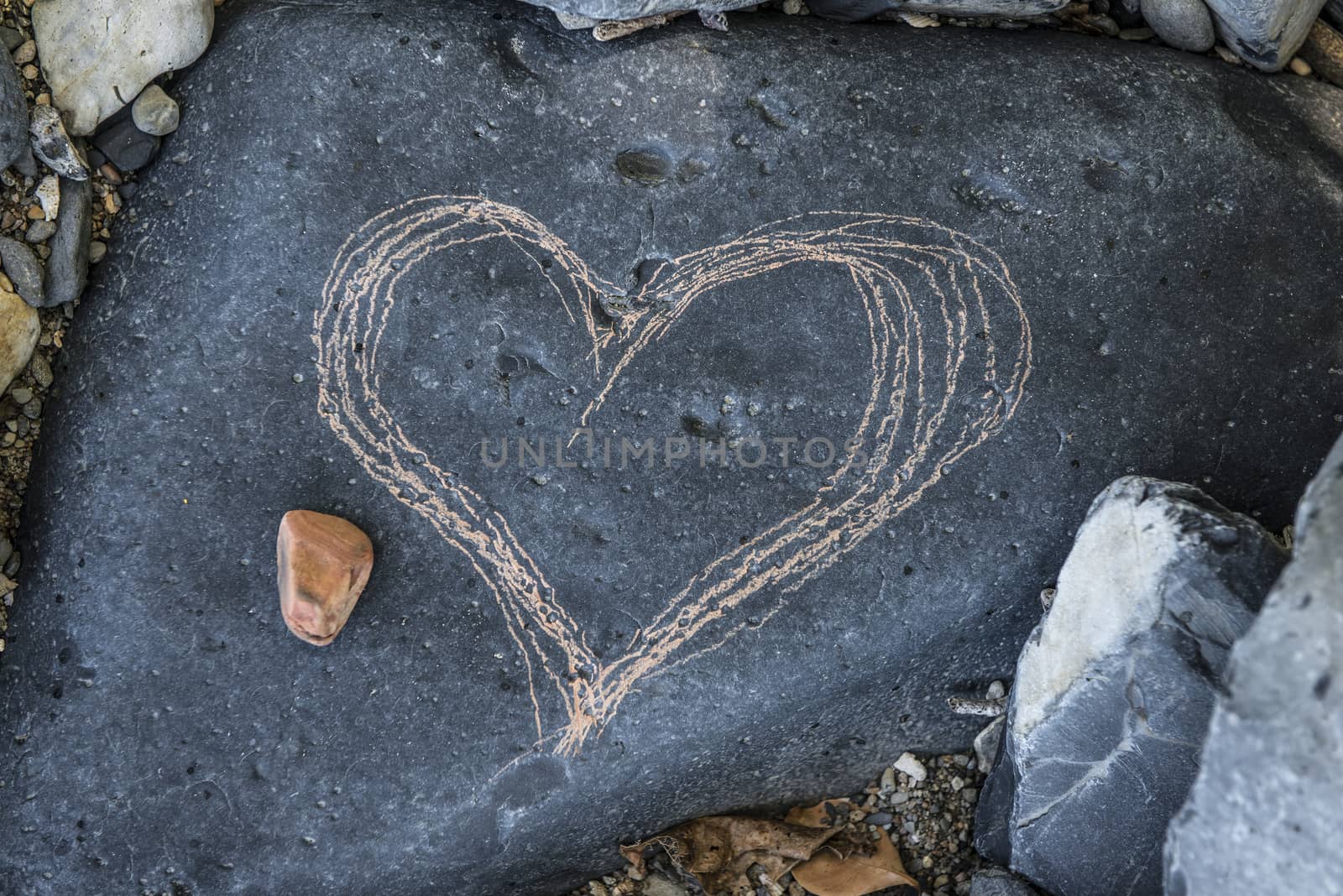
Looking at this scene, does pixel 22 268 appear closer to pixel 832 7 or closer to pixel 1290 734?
pixel 832 7

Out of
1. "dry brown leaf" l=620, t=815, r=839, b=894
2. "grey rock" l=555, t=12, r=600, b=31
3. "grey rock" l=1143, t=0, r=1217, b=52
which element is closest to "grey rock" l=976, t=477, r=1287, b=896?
"dry brown leaf" l=620, t=815, r=839, b=894

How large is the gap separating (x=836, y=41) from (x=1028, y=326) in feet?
2.62

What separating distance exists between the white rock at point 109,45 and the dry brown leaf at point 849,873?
7.85 feet

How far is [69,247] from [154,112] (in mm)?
362

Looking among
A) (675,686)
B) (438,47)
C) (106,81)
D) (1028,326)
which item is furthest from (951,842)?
(106,81)

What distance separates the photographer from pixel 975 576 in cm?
225

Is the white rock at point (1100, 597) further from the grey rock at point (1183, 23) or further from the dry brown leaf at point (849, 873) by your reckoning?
the grey rock at point (1183, 23)

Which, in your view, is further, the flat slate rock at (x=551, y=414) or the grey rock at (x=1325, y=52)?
the grey rock at (x=1325, y=52)

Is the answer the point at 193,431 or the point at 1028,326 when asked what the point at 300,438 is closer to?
the point at 193,431

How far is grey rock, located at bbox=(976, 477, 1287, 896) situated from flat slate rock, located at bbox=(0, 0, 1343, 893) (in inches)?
7.8

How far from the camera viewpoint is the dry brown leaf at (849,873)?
2434 millimetres

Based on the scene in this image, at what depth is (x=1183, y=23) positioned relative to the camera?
96.7 inches

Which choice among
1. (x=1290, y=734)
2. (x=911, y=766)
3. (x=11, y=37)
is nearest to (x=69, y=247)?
(x=11, y=37)

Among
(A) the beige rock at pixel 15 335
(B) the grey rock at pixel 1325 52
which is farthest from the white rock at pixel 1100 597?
(A) the beige rock at pixel 15 335
